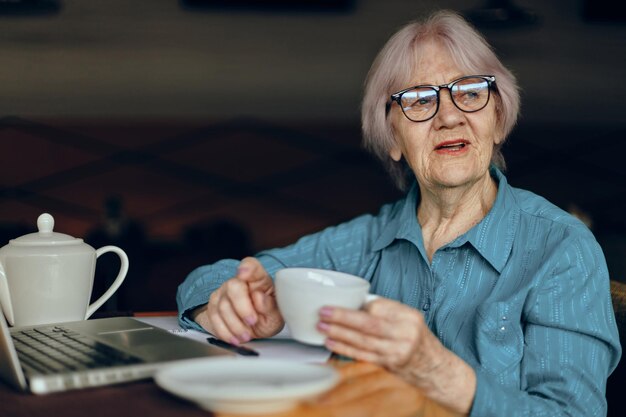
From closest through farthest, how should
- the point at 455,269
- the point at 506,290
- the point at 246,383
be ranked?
the point at 246,383
the point at 506,290
the point at 455,269

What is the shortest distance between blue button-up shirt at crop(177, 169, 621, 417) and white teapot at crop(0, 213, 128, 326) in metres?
0.21

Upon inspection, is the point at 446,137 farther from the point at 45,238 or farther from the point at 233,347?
the point at 45,238

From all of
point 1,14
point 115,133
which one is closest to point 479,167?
point 115,133

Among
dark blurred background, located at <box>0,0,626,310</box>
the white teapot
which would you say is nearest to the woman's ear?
the white teapot

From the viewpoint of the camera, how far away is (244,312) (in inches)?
46.1

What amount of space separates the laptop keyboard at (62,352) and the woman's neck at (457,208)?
777 mm

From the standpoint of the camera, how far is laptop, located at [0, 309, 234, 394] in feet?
2.87

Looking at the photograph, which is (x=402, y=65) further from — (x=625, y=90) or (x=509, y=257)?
(x=625, y=90)

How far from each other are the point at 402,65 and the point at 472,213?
35cm

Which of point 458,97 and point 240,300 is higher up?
point 458,97

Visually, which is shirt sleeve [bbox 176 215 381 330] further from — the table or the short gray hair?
the table

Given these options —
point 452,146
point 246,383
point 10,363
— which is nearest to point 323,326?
point 246,383

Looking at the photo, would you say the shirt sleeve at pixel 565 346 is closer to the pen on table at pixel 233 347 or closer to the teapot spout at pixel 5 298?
the pen on table at pixel 233 347

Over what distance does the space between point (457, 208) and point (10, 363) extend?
978 mm
